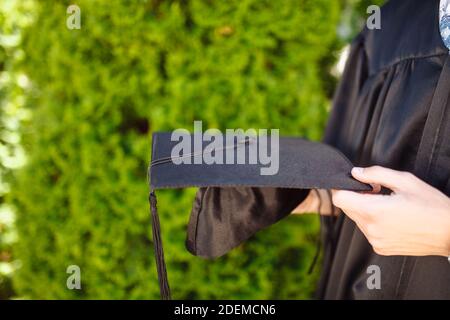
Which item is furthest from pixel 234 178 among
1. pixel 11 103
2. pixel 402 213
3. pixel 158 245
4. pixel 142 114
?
pixel 11 103

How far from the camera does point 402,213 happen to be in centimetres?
78

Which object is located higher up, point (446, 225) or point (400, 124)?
point (400, 124)

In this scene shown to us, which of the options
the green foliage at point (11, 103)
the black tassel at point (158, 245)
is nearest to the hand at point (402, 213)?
the black tassel at point (158, 245)

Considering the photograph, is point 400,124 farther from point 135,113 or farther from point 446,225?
point 135,113

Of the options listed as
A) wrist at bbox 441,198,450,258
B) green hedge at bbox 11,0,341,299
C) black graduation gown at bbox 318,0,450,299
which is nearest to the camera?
wrist at bbox 441,198,450,258

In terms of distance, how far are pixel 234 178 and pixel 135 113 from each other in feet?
3.04

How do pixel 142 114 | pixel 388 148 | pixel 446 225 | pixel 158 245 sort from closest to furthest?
pixel 446 225
pixel 158 245
pixel 388 148
pixel 142 114

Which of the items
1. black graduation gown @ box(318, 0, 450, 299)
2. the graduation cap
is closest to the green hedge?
black graduation gown @ box(318, 0, 450, 299)

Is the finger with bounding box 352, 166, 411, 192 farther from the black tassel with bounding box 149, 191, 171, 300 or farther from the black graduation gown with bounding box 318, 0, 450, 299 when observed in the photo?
the black tassel with bounding box 149, 191, 171, 300

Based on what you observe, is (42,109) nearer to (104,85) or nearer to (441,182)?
(104,85)

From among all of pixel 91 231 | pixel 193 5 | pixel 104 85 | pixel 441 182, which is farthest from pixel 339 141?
pixel 91 231

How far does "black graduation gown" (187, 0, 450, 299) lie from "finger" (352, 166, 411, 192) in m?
0.12

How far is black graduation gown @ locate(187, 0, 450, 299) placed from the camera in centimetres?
90
